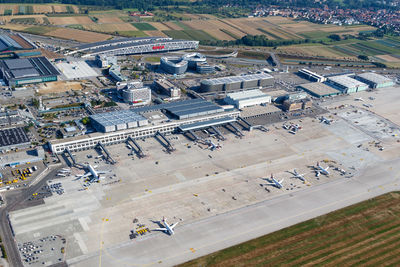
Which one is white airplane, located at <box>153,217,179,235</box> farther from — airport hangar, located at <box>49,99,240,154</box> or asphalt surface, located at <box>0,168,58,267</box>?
airport hangar, located at <box>49,99,240,154</box>

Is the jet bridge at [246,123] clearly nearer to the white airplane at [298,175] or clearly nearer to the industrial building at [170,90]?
the industrial building at [170,90]

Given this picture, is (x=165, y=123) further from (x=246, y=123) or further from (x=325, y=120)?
(x=325, y=120)

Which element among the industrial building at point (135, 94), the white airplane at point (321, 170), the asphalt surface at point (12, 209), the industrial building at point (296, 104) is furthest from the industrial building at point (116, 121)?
the industrial building at point (296, 104)

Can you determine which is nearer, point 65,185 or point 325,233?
point 325,233

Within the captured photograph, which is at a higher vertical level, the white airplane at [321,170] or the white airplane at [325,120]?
the white airplane at [325,120]

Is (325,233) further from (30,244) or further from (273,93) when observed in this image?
(273,93)

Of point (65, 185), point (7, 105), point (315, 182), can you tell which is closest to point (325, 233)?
point (315, 182)
